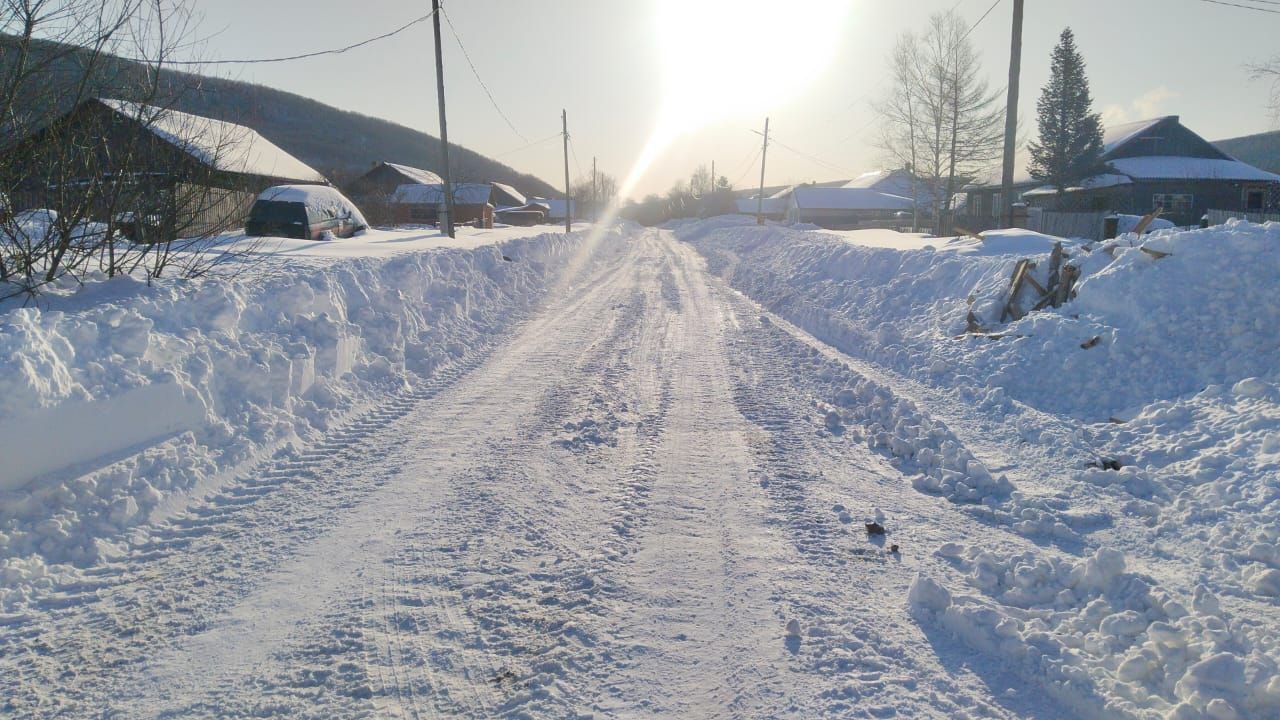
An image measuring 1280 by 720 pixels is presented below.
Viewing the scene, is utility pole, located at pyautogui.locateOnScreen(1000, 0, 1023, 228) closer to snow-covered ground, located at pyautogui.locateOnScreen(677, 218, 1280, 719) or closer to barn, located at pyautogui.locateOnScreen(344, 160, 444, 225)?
snow-covered ground, located at pyautogui.locateOnScreen(677, 218, 1280, 719)

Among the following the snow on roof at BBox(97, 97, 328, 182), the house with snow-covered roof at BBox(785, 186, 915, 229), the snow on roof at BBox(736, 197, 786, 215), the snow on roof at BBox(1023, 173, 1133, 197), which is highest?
the snow on roof at BBox(736, 197, 786, 215)

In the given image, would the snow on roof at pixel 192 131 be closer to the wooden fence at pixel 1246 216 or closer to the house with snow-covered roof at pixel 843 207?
the wooden fence at pixel 1246 216

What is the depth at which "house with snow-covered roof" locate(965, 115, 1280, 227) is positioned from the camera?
3619cm

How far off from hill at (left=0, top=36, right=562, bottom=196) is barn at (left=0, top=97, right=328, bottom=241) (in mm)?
250

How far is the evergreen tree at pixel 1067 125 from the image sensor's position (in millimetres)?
39719

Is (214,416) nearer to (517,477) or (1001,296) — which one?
(517,477)

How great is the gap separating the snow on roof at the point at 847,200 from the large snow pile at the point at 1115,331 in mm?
59324

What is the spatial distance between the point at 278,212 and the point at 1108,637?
58.7 ft

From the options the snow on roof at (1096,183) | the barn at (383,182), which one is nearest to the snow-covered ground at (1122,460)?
the snow on roof at (1096,183)

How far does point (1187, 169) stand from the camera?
3784 centimetres

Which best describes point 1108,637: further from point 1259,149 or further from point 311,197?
point 1259,149

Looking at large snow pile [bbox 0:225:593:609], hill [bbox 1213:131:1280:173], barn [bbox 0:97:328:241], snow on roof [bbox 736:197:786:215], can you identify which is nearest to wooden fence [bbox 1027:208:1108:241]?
large snow pile [bbox 0:225:593:609]

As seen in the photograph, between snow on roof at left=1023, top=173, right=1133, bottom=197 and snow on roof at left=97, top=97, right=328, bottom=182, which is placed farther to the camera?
snow on roof at left=1023, top=173, right=1133, bottom=197

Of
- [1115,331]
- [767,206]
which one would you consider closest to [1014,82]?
[1115,331]
